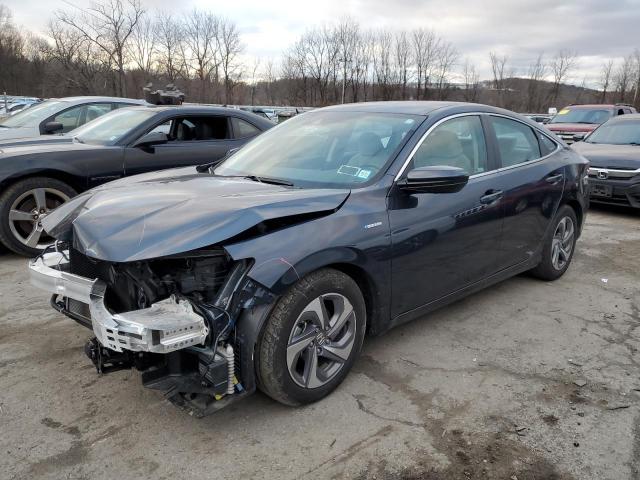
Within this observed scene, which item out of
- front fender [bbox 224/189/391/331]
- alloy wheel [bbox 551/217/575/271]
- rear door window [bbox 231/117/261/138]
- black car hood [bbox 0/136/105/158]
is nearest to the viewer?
front fender [bbox 224/189/391/331]

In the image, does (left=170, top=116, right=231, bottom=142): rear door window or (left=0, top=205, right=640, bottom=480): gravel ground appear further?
(left=170, top=116, right=231, bottom=142): rear door window

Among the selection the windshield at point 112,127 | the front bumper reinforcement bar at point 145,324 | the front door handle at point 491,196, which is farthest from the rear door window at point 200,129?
the front bumper reinforcement bar at point 145,324

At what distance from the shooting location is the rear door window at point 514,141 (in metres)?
4.07

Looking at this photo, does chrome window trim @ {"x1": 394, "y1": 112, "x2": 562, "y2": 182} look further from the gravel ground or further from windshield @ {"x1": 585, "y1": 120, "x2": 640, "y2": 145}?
windshield @ {"x1": 585, "y1": 120, "x2": 640, "y2": 145}

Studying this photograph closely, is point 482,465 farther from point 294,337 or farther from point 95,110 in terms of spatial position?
point 95,110

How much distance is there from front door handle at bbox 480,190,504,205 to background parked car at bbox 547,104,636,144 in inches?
439

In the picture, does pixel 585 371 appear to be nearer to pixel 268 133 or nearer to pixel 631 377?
pixel 631 377

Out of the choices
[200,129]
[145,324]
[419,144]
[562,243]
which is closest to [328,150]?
[419,144]

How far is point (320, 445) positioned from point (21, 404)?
1.69m

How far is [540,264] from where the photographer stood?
15.5ft

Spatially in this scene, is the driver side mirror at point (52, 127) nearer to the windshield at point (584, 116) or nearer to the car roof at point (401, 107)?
the car roof at point (401, 107)

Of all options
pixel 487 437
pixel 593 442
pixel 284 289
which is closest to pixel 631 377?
pixel 593 442

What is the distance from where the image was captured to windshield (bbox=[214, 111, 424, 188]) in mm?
3242

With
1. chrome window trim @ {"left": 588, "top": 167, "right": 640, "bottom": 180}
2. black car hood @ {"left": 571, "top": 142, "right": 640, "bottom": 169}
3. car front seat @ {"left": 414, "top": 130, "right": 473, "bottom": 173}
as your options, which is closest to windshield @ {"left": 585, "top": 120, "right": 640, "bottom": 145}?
black car hood @ {"left": 571, "top": 142, "right": 640, "bottom": 169}
